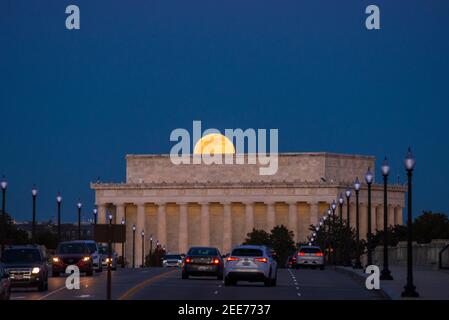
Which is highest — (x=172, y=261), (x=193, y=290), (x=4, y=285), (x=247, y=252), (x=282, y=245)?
(x=247, y=252)

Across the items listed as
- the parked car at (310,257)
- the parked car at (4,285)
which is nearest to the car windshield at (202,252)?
the parked car at (310,257)

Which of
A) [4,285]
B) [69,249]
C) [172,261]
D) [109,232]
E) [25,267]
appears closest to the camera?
[4,285]

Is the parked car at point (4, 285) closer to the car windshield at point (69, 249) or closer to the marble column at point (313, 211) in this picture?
the car windshield at point (69, 249)

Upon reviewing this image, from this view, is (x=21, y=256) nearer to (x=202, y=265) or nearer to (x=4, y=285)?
(x=202, y=265)

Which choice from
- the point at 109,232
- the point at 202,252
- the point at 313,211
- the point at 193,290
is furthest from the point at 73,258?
the point at 313,211

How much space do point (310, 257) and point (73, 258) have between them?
2585 cm

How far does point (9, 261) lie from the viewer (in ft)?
182

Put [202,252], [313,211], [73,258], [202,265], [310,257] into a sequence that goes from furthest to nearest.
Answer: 1. [313,211]
2. [310,257]
3. [73,258]
4. [202,252]
5. [202,265]

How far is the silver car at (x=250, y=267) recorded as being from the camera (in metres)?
58.8

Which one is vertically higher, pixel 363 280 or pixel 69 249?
pixel 69 249

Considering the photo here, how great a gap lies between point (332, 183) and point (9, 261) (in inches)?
5629

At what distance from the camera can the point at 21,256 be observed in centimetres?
5575

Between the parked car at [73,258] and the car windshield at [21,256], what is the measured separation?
1463 centimetres
